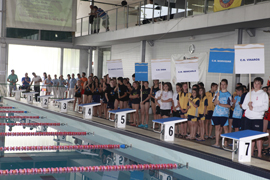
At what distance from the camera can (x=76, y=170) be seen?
5672 mm

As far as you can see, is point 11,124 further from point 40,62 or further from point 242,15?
point 40,62

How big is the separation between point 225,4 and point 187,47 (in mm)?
3334

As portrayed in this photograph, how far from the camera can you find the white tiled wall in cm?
961

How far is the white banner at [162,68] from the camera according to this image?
8180 millimetres

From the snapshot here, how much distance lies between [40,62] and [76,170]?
16147 mm

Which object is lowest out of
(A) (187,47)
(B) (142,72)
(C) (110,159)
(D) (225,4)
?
(C) (110,159)

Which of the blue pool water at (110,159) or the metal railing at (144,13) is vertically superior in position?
the metal railing at (144,13)

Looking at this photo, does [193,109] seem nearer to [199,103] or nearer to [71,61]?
[199,103]

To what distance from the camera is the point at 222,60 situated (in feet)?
21.1

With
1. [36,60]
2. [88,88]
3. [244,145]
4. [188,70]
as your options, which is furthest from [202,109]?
[36,60]

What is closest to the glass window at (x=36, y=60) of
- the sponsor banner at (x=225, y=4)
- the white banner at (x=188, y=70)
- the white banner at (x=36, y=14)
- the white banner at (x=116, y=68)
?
the white banner at (x=36, y=14)

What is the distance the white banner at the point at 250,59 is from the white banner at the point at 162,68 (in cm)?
257

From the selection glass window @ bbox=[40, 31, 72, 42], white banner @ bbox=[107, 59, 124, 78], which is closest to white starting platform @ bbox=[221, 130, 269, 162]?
white banner @ bbox=[107, 59, 124, 78]

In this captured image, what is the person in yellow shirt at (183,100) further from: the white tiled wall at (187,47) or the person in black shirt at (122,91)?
the white tiled wall at (187,47)
